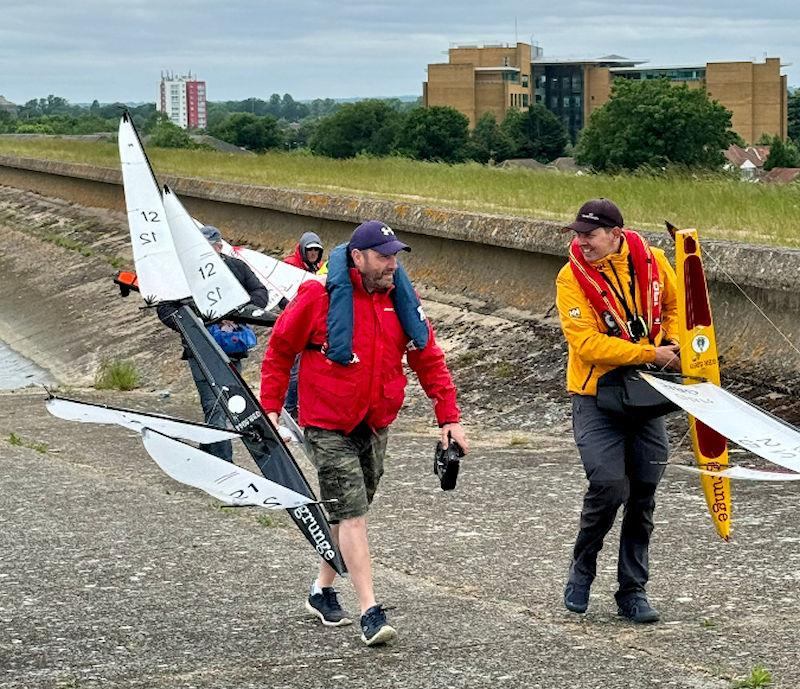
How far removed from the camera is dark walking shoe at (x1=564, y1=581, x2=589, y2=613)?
7793 millimetres

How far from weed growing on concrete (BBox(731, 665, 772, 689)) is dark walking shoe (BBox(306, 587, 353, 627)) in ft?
6.16

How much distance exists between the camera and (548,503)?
10641 millimetres

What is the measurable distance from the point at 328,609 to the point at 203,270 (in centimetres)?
433

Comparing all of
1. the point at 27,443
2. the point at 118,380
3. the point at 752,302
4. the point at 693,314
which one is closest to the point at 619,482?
the point at 693,314

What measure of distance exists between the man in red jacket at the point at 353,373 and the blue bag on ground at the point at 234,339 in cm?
442

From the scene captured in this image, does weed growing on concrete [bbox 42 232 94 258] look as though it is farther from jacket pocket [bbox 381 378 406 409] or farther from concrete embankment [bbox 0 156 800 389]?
jacket pocket [bbox 381 378 406 409]

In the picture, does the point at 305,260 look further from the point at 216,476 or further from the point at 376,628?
the point at 376,628

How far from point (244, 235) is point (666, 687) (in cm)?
2413

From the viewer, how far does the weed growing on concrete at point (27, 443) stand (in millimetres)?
13453

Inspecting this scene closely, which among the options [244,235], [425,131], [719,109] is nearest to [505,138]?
[425,131]

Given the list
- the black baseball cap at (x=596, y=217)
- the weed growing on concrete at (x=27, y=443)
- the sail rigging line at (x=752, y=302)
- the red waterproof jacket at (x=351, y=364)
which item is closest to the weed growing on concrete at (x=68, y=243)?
the weed growing on concrete at (x=27, y=443)

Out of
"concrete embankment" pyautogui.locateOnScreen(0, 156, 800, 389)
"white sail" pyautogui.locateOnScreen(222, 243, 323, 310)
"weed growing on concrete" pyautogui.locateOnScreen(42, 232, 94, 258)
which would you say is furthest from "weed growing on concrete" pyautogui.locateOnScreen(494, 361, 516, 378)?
"weed growing on concrete" pyautogui.locateOnScreen(42, 232, 94, 258)

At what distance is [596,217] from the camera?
24.6 feet

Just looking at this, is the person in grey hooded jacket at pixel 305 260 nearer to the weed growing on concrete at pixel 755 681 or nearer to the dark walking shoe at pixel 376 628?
the dark walking shoe at pixel 376 628
